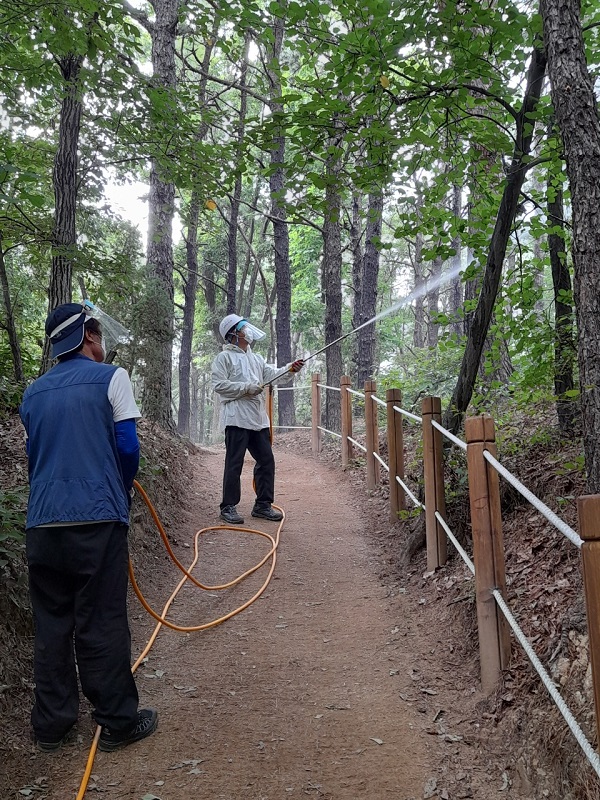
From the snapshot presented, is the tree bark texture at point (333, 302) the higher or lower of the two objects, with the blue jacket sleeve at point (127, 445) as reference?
higher

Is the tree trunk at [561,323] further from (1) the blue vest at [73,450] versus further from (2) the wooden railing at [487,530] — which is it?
(1) the blue vest at [73,450]

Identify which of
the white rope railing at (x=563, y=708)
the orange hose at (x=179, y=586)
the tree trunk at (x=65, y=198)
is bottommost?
the orange hose at (x=179, y=586)

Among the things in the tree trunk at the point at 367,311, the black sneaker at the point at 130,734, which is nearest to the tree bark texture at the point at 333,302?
the tree trunk at the point at 367,311

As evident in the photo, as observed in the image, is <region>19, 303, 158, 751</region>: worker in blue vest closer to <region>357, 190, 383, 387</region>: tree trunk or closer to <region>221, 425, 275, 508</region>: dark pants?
<region>221, 425, 275, 508</region>: dark pants

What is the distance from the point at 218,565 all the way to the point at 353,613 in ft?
5.07

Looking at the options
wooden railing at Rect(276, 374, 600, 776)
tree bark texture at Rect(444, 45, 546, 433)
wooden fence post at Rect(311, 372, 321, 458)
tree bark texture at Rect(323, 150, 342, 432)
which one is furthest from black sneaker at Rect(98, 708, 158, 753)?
tree bark texture at Rect(323, 150, 342, 432)

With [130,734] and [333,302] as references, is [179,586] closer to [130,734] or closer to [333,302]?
[130,734]

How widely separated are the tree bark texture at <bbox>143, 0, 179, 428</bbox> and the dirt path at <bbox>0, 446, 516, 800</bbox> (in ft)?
11.9

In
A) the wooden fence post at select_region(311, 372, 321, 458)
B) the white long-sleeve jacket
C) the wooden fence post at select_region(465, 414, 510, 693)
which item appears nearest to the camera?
the wooden fence post at select_region(465, 414, 510, 693)

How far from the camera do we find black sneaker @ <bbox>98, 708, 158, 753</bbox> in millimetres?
2912

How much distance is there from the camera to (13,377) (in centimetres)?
758

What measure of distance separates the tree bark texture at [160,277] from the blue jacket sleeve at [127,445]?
5.73 m

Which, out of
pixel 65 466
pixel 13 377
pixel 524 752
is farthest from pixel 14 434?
pixel 524 752

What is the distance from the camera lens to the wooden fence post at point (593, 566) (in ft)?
5.85
